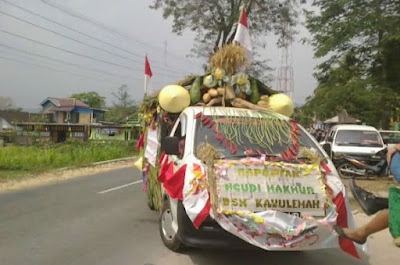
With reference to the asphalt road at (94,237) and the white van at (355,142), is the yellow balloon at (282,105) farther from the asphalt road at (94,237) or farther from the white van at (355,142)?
the white van at (355,142)

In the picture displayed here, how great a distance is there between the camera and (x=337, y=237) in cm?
514

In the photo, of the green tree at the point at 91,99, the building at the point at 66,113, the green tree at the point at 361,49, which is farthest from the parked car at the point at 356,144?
the green tree at the point at 91,99

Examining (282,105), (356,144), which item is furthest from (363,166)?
(282,105)

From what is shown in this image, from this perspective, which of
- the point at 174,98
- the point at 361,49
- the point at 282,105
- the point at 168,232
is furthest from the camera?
the point at 361,49

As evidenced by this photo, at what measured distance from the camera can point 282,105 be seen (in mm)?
7188

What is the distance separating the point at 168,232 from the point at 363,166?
10300 millimetres

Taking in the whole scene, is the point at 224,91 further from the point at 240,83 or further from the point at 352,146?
the point at 352,146

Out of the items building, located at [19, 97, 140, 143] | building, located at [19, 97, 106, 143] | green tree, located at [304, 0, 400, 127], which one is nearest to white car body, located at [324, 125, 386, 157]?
green tree, located at [304, 0, 400, 127]

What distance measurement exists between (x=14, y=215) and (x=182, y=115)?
13.2 feet

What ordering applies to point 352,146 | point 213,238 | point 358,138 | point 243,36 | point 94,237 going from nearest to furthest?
1. point 213,238
2. point 94,237
3. point 243,36
4. point 352,146
5. point 358,138

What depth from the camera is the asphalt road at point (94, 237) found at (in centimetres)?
602

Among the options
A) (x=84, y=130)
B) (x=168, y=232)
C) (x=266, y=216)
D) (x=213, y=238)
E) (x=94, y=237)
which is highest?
(x=84, y=130)

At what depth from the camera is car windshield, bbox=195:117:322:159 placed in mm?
5867

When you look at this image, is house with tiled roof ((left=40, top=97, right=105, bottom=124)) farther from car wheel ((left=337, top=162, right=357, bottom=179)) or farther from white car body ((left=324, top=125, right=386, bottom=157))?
car wheel ((left=337, top=162, right=357, bottom=179))
